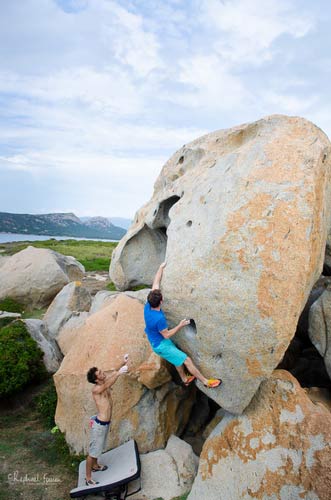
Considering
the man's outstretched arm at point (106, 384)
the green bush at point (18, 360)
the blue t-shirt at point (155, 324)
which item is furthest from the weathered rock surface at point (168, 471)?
the green bush at point (18, 360)

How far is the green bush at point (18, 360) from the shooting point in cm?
1102

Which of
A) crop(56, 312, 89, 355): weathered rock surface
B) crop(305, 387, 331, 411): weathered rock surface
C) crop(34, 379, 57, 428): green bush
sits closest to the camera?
crop(305, 387, 331, 411): weathered rock surface

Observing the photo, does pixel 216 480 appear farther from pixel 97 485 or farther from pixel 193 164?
pixel 193 164

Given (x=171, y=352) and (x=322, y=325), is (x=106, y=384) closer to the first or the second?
(x=171, y=352)

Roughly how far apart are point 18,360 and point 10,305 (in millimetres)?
8385

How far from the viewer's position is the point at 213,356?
23.3 feet

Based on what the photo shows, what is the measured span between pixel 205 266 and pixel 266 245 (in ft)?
3.76

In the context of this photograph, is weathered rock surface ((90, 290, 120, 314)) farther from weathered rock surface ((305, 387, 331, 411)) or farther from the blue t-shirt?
weathered rock surface ((305, 387, 331, 411))

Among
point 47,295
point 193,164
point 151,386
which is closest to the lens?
point 151,386

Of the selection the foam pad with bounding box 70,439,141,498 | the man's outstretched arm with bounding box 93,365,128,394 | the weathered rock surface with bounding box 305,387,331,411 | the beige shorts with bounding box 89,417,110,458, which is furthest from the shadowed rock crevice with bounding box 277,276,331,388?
the beige shorts with bounding box 89,417,110,458

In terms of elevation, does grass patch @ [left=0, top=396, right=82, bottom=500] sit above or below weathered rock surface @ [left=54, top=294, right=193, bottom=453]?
below

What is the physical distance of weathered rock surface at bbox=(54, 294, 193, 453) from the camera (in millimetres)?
8797

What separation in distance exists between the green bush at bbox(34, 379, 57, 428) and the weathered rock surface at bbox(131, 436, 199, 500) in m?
3.32

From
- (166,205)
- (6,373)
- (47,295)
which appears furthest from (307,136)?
(47,295)
